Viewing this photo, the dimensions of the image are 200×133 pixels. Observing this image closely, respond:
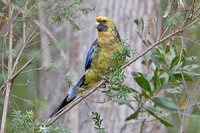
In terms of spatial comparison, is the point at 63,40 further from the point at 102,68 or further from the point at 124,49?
the point at 124,49

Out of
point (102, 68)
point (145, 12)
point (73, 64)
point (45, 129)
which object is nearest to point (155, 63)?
point (102, 68)

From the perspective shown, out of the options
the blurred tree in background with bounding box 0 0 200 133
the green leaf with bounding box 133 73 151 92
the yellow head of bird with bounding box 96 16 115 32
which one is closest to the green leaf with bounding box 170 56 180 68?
the blurred tree in background with bounding box 0 0 200 133

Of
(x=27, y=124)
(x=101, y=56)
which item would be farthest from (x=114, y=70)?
(x=101, y=56)

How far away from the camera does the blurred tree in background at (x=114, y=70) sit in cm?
275

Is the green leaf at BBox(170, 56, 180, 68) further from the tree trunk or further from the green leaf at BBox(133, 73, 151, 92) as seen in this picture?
the tree trunk

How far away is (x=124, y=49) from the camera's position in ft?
8.79

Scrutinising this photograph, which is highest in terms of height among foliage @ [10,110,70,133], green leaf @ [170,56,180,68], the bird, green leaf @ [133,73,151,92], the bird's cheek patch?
the bird's cheek patch

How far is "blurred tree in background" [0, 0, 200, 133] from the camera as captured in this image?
108 inches

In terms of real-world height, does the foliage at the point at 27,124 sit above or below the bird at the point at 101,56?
below

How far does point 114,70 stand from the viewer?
267 centimetres

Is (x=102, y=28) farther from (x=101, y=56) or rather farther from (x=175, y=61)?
(x=175, y=61)

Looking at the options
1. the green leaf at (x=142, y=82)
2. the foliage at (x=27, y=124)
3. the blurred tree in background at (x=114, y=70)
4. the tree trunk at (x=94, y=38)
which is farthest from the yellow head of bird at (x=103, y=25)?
the foliage at (x=27, y=124)

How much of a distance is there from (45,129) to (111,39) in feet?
5.39

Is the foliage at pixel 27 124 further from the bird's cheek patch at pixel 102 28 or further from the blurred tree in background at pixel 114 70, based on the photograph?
the bird's cheek patch at pixel 102 28
